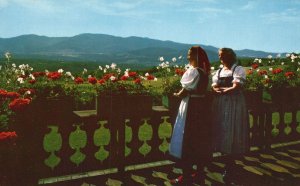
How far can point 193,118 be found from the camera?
5469mm

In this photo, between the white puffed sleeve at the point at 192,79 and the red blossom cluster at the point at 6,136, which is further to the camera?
the white puffed sleeve at the point at 192,79

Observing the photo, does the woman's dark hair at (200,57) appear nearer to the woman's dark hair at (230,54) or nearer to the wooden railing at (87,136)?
the woman's dark hair at (230,54)

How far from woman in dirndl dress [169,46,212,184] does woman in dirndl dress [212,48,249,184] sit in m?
0.29

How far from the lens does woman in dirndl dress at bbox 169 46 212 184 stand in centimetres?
542

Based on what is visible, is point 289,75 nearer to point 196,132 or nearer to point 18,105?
point 196,132

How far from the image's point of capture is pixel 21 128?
4.66 metres

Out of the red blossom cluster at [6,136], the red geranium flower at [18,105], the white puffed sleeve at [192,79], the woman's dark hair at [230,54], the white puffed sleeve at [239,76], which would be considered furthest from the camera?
the woman's dark hair at [230,54]

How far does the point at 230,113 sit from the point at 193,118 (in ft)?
2.08

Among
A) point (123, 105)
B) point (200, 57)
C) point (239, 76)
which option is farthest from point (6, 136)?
point (239, 76)

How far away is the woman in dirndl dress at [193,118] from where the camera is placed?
5422 mm

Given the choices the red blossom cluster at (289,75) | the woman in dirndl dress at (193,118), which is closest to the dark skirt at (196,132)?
the woman in dirndl dress at (193,118)

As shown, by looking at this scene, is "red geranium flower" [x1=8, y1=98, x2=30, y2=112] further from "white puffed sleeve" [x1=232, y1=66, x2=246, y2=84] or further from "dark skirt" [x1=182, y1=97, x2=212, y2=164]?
"white puffed sleeve" [x1=232, y1=66, x2=246, y2=84]

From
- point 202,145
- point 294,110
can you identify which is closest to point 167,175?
point 202,145

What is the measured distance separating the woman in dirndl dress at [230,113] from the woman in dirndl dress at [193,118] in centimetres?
29
